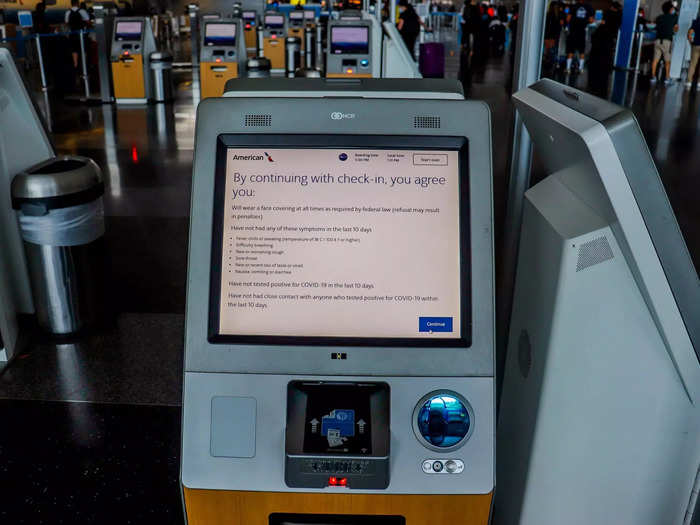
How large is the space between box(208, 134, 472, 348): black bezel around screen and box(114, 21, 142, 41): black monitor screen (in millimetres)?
10508

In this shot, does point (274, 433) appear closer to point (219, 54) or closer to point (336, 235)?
point (336, 235)

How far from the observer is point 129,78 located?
35.9 ft

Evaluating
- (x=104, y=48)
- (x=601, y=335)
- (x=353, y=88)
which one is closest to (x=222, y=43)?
(x=104, y=48)

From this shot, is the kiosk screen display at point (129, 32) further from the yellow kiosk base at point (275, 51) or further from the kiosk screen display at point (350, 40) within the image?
the yellow kiosk base at point (275, 51)

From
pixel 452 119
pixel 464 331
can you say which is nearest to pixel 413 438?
pixel 464 331

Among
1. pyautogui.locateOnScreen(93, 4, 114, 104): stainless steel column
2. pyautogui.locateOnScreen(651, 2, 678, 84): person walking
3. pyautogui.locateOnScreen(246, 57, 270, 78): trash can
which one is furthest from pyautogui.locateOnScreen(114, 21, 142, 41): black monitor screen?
pyautogui.locateOnScreen(651, 2, 678, 84): person walking

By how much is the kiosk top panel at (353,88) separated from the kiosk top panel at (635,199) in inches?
8.2

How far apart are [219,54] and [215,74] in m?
0.34

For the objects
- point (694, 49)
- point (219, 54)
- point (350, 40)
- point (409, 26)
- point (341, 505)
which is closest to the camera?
point (341, 505)

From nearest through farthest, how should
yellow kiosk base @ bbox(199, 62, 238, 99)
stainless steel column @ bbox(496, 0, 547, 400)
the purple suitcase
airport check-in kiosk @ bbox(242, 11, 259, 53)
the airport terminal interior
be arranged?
1. the airport terminal interior
2. stainless steel column @ bbox(496, 0, 547, 400)
3. yellow kiosk base @ bbox(199, 62, 238, 99)
4. the purple suitcase
5. airport check-in kiosk @ bbox(242, 11, 259, 53)

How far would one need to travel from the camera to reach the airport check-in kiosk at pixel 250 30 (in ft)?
56.2

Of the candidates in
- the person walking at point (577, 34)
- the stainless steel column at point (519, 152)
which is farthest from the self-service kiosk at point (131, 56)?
the stainless steel column at point (519, 152)

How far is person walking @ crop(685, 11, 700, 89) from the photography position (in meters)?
12.1

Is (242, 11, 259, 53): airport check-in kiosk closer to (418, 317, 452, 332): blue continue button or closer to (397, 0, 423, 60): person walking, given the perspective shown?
(397, 0, 423, 60): person walking
